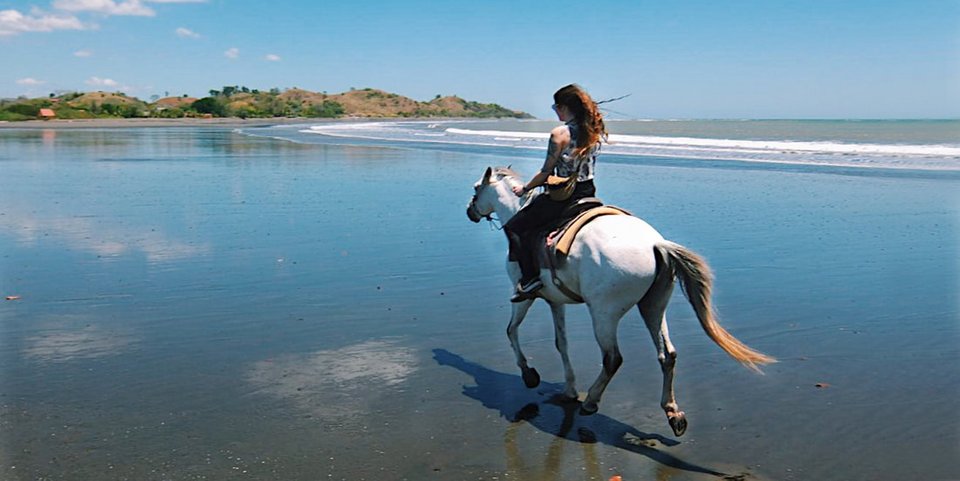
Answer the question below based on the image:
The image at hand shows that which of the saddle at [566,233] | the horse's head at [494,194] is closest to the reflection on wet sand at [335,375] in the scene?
the horse's head at [494,194]

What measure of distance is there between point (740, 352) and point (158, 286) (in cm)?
634

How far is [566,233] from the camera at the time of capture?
5.97 m

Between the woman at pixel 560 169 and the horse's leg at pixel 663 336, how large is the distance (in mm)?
844

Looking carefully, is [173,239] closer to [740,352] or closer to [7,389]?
[7,389]

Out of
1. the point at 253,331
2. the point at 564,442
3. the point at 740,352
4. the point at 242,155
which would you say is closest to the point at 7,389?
the point at 253,331

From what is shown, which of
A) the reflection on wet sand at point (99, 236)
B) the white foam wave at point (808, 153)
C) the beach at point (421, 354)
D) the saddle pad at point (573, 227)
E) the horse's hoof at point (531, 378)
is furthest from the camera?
the white foam wave at point (808, 153)

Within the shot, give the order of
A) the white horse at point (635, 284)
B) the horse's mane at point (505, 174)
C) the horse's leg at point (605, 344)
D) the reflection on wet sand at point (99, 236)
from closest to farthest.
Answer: the white horse at point (635, 284), the horse's leg at point (605, 344), the horse's mane at point (505, 174), the reflection on wet sand at point (99, 236)

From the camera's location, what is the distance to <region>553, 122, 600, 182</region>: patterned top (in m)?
6.15

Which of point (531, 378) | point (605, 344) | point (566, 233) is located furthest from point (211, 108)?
point (605, 344)

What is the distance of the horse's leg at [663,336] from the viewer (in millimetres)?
5547

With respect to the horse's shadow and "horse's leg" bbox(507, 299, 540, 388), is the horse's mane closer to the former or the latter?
"horse's leg" bbox(507, 299, 540, 388)

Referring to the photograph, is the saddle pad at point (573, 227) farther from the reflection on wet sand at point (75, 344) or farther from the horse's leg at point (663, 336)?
the reflection on wet sand at point (75, 344)

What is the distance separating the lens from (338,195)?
59.0 ft

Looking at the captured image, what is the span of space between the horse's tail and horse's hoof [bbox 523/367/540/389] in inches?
55.3
